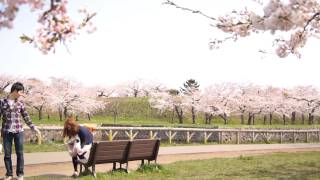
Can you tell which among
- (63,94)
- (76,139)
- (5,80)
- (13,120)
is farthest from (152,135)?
(5,80)

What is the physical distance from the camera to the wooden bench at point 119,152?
1099 cm

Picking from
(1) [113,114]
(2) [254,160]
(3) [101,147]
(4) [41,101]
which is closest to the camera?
(3) [101,147]

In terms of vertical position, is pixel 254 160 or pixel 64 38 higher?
pixel 64 38

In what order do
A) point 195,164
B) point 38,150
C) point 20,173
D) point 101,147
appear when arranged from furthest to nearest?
point 38,150
point 195,164
point 101,147
point 20,173

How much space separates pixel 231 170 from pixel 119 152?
3.38 meters

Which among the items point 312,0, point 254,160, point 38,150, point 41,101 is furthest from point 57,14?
point 41,101

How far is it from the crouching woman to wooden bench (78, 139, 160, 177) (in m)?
0.17

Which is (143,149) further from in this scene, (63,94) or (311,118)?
(311,118)

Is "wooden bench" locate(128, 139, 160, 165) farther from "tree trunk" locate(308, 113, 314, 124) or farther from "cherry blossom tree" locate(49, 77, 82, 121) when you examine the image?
"tree trunk" locate(308, 113, 314, 124)

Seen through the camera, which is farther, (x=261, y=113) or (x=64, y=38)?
(x=261, y=113)

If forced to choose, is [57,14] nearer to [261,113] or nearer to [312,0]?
[312,0]

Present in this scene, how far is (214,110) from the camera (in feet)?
189

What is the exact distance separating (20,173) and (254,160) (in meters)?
8.69

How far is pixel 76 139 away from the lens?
11.4m
